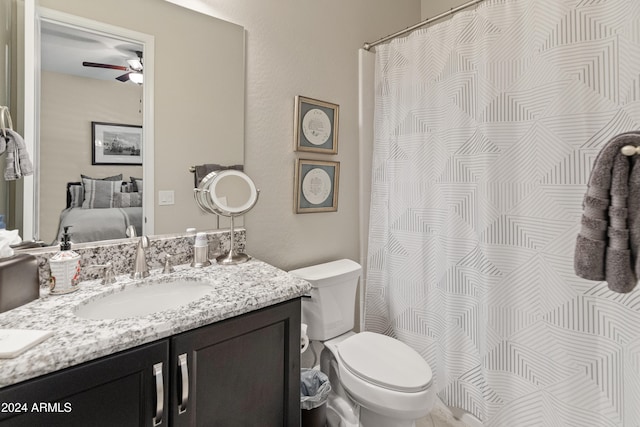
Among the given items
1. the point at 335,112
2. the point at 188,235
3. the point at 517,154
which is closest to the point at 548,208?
the point at 517,154

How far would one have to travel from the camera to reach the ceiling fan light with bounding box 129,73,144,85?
47.4 inches

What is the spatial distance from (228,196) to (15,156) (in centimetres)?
70

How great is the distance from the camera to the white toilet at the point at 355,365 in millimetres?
1223

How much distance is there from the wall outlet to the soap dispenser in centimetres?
36

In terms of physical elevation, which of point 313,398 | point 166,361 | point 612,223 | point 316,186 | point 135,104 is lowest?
point 313,398

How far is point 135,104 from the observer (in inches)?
47.9

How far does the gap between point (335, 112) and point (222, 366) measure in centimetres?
148

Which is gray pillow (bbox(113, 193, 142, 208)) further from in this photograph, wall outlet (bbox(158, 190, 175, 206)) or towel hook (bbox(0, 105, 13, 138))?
towel hook (bbox(0, 105, 13, 138))

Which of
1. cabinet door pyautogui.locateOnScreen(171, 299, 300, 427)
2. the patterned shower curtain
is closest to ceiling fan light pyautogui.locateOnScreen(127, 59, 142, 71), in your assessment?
cabinet door pyautogui.locateOnScreen(171, 299, 300, 427)

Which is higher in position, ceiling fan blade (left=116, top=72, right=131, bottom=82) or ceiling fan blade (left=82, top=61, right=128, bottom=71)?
ceiling fan blade (left=82, top=61, right=128, bottom=71)

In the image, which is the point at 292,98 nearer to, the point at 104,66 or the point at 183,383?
the point at 104,66

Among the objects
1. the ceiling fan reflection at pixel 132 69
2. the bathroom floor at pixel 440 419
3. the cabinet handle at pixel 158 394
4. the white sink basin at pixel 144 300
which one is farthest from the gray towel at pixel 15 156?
the bathroom floor at pixel 440 419

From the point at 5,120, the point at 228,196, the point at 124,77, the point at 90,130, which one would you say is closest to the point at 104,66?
the point at 124,77

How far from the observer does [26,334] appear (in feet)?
2.25
